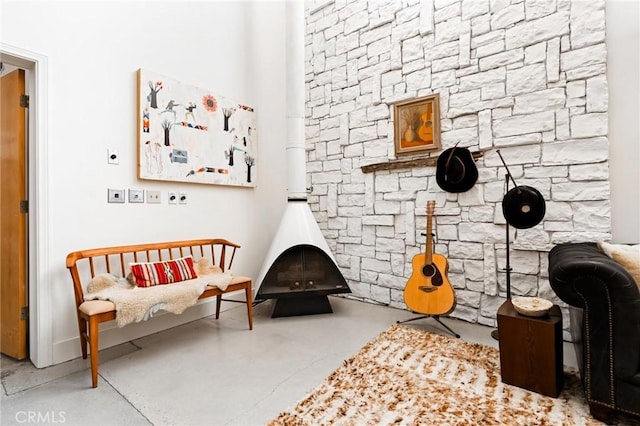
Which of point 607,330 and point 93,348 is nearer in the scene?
point 607,330

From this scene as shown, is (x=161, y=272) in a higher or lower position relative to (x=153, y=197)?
lower

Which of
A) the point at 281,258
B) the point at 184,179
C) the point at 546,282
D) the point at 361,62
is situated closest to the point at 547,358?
the point at 546,282

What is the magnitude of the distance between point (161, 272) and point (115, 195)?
0.72 meters

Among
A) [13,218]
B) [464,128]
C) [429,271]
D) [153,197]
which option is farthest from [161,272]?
[464,128]

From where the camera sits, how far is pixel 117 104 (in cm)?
254

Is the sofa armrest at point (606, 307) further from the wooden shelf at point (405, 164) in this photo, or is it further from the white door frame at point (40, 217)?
the white door frame at point (40, 217)

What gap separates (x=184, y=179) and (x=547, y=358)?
2.93 m

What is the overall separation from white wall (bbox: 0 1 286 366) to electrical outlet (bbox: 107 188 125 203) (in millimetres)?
40

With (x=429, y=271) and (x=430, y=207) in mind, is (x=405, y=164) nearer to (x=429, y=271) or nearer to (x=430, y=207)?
(x=430, y=207)

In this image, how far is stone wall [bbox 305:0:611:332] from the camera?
240cm

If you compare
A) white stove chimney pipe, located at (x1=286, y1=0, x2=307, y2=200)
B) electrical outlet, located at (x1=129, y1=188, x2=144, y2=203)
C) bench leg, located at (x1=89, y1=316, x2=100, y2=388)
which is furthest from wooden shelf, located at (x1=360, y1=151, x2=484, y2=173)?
bench leg, located at (x1=89, y1=316, x2=100, y2=388)

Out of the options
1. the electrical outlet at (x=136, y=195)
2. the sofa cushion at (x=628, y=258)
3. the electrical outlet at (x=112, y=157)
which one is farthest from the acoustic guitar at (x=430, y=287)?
the electrical outlet at (x=112, y=157)

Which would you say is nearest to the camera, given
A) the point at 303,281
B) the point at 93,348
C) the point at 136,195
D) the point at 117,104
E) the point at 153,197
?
the point at 93,348

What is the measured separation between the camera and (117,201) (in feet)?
8.34
